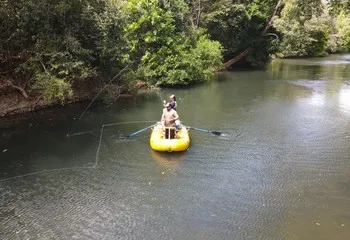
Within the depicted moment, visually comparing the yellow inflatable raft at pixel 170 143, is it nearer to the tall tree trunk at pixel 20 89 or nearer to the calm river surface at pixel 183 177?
the calm river surface at pixel 183 177

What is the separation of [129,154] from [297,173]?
5389mm

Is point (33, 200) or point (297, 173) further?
point (297, 173)

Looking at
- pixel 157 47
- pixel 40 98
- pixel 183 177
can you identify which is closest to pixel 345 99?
pixel 157 47

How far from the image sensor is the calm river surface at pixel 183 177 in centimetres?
812

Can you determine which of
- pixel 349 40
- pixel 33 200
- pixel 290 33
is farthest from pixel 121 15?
pixel 349 40

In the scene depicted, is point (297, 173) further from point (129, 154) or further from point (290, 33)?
point (290, 33)

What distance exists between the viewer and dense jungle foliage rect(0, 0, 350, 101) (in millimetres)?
15844

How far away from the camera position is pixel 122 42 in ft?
63.4

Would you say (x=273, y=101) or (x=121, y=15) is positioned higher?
(x=121, y=15)

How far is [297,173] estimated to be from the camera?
10.8 metres

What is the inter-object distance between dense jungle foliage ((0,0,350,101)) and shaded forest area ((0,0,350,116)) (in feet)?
0.15

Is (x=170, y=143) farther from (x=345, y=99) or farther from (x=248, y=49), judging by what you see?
(x=248, y=49)

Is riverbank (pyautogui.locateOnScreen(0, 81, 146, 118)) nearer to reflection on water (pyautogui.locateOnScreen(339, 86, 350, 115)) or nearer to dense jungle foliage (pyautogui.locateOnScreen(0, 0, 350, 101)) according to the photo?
dense jungle foliage (pyautogui.locateOnScreen(0, 0, 350, 101))

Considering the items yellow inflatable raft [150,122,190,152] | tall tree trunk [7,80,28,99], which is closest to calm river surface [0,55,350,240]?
yellow inflatable raft [150,122,190,152]
